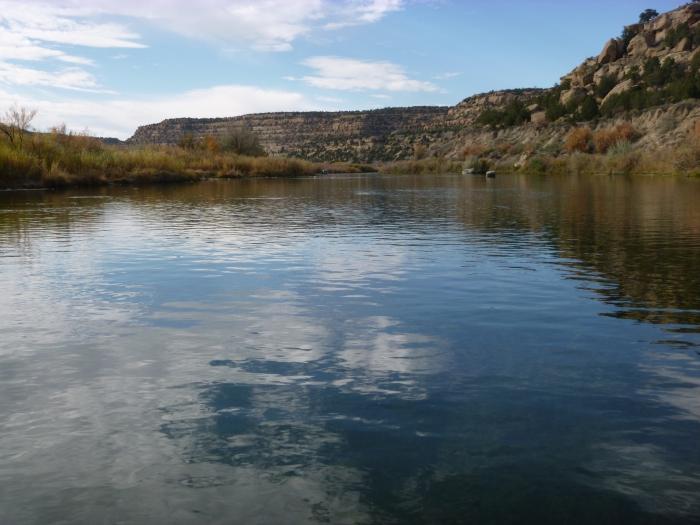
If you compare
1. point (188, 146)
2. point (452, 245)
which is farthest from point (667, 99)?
point (452, 245)

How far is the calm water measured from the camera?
4473mm

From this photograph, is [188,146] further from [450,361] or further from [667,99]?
[450,361]

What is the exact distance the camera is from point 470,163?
88.4m

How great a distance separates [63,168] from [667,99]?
65.8 meters

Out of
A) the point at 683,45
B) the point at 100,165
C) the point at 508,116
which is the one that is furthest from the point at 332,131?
the point at 100,165

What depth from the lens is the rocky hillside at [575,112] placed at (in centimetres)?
7712

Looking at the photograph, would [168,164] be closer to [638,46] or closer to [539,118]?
[539,118]

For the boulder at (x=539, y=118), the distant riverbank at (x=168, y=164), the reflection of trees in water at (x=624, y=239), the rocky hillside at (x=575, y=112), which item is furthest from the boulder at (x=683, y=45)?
the reflection of trees in water at (x=624, y=239)

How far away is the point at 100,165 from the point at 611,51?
284 ft

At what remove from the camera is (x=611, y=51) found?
10775 cm

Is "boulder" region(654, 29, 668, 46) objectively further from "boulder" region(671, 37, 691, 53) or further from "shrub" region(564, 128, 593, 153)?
"shrub" region(564, 128, 593, 153)

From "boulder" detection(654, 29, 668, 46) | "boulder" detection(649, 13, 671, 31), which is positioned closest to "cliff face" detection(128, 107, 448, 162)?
"boulder" detection(649, 13, 671, 31)

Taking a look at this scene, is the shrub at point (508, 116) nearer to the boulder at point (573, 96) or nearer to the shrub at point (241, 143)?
the boulder at point (573, 96)

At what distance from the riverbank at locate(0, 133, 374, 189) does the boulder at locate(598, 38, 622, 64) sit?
59169 mm
